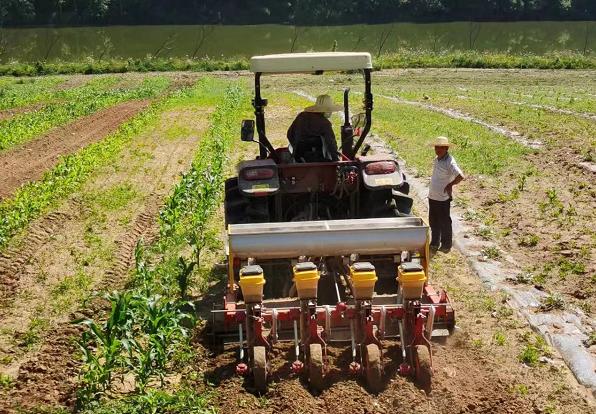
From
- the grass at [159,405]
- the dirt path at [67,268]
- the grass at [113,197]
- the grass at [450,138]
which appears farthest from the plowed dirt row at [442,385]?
the grass at [450,138]

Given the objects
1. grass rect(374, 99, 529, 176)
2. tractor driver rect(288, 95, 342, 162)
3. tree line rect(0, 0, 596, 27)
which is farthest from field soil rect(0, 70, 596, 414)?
tree line rect(0, 0, 596, 27)

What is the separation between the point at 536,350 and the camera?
248 inches

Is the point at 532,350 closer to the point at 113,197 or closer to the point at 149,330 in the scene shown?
the point at 149,330

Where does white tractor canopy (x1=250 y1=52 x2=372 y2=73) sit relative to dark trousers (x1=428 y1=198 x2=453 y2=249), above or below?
above

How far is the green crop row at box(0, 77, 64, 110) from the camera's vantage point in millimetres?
28625

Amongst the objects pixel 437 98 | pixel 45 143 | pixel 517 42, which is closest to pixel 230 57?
pixel 517 42

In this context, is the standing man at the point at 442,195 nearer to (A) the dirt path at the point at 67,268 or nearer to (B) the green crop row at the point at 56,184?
(A) the dirt path at the point at 67,268

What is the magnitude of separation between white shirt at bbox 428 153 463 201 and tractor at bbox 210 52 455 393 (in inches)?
39.9

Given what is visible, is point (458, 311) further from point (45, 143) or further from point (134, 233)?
point (45, 143)

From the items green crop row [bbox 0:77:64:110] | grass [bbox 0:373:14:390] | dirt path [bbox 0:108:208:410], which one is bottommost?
green crop row [bbox 0:77:64:110]

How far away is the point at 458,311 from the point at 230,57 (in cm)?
4598

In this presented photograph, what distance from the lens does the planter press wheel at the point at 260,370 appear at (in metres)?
5.53

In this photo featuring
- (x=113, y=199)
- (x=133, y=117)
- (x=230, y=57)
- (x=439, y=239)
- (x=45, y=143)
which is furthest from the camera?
(x=230, y=57)

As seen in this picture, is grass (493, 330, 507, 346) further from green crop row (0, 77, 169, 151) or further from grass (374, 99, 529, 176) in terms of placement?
green crop row (0, 77, 169, 151)
